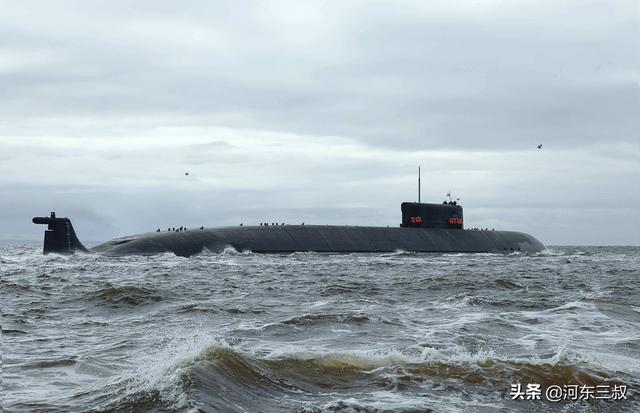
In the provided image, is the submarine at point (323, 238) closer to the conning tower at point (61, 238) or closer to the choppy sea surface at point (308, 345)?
the conning tower at point (61, 238)

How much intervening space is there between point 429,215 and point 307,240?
46.1 ft

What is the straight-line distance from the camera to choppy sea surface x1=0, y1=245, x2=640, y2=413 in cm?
1016

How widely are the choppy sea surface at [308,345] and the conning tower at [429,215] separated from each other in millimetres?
34284

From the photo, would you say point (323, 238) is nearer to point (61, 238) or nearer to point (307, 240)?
point (307, 240)

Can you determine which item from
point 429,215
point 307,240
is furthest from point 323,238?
point 429,215

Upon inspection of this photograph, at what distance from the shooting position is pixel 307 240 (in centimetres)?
5500

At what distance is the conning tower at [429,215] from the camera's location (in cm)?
6331

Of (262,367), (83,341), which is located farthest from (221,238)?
(262,367)

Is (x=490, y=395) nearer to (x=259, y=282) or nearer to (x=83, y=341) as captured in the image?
(x=83, y=341)

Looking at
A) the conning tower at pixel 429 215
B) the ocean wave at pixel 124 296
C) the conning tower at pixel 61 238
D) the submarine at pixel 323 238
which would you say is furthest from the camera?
the conning tower at pixel 429 215

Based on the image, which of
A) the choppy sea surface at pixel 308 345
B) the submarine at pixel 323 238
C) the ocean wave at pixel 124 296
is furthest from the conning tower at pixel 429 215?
the ocean wave at pixel 124 296

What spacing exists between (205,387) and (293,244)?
43659mm

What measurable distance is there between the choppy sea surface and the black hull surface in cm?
1911

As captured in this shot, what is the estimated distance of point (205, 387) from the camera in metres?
10.1
